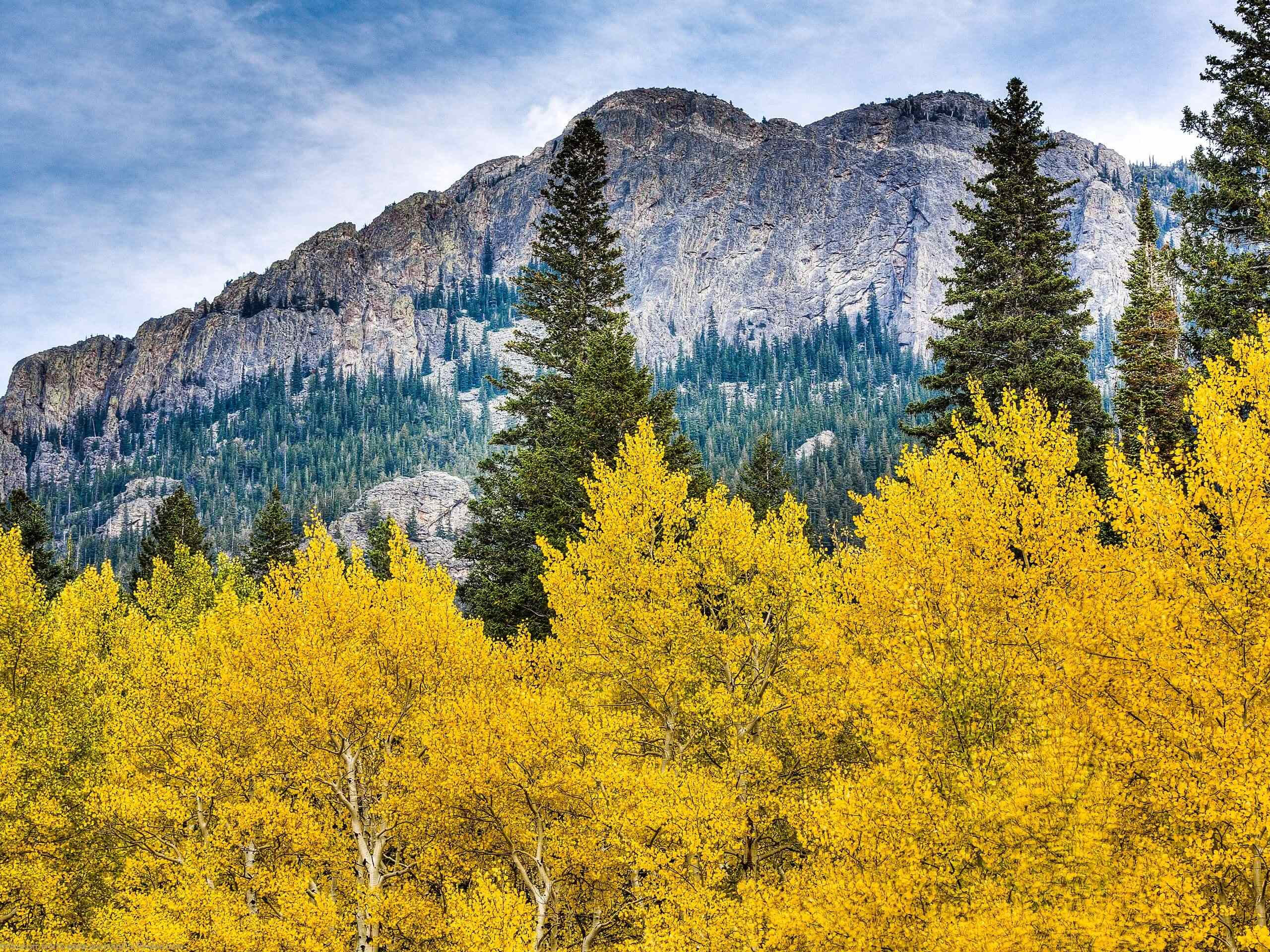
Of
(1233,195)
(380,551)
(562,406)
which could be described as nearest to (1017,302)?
(1233,195)

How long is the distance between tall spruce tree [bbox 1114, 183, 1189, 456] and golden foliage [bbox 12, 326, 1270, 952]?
13356 millimetres

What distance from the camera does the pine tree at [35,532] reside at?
5350 centimetres

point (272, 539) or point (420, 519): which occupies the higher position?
point (272, 539)

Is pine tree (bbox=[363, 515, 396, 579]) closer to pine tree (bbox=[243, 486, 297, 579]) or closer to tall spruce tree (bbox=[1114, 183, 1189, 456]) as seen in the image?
pine tree (bbox=[243, 486, 297, 579])

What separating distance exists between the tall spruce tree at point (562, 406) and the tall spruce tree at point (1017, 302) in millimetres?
11307

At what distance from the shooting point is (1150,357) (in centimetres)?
3681

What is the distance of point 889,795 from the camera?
15.3m

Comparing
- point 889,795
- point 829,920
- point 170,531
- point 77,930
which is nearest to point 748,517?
point 889,795

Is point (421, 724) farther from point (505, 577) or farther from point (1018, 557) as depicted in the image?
point (1018, 557)

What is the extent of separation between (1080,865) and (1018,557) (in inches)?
335

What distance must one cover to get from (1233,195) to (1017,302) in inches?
318

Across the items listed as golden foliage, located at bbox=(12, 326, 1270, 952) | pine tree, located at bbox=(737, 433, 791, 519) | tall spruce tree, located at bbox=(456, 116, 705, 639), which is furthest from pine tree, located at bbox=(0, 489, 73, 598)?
pine tree, located at bbox=(737, 433, 791, 519)

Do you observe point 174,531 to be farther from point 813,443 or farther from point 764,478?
point 813,443

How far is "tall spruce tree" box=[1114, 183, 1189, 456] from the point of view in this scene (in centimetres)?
3469
